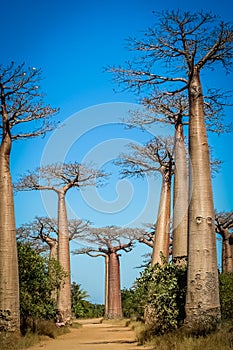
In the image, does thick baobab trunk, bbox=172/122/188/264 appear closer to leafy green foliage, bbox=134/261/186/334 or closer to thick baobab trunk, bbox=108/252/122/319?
leafy green foliage, bbox=134/261/186/334

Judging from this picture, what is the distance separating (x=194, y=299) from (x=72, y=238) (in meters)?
16.7

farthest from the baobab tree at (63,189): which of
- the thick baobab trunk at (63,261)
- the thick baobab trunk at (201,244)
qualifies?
the thick baobab trunk at (201,244)

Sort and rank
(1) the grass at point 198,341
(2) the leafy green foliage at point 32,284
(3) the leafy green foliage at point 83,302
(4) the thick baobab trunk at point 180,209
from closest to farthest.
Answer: (1) the grass at point 198,341 → (4) the thick baobab trunk at point 180,209 → (2) the leafy green foliage at point 32,284 → (3) the leafy green foliage at point 83,302

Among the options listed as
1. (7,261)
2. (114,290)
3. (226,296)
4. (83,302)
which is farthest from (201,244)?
(83,302)

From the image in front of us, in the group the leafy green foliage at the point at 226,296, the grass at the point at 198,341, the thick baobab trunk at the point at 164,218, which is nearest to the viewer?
the grass at the point at 198,341

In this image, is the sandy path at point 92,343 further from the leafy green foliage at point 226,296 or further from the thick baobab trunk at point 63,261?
the thick baobab trunk at point 63,261

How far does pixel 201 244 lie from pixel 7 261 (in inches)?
148

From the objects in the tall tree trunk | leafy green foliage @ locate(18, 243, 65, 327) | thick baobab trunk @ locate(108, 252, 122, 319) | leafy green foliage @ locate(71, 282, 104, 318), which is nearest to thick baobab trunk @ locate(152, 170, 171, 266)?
leafy green foliage @ locate(18, 243, 65, 327)

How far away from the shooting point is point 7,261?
8844mm

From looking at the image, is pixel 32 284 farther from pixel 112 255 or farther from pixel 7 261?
pixel 112 255

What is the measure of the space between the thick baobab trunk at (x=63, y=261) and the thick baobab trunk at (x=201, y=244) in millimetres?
9837

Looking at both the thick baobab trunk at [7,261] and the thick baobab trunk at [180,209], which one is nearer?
the thick baobab trunk at [7,261]

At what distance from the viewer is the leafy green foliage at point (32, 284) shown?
435 inches

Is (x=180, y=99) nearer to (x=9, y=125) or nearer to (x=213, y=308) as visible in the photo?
(x=9, y=125)
